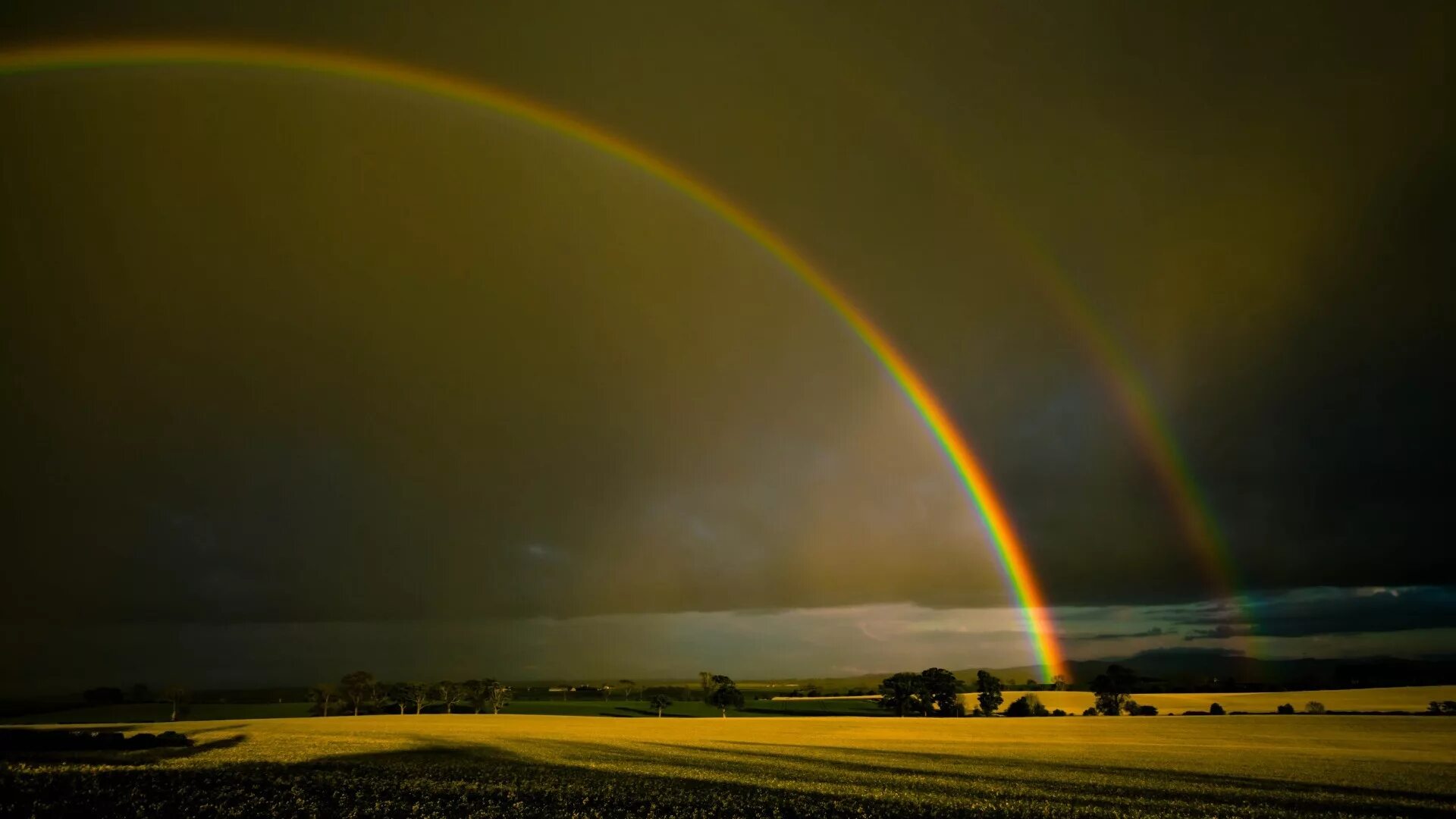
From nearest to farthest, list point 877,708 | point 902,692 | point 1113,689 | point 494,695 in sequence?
point 1113,689
point 902,692
point 877,708
point 494,695

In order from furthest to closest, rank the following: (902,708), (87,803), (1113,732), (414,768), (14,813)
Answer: (902,708), (1113,732), (414,768), (87,803), (14,813)

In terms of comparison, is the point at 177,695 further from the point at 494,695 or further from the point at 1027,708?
the point at 1027,708

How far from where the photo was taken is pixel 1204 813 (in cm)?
3472

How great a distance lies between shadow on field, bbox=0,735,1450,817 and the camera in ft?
107

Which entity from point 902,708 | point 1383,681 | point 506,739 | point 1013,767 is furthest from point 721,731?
point 1383,681

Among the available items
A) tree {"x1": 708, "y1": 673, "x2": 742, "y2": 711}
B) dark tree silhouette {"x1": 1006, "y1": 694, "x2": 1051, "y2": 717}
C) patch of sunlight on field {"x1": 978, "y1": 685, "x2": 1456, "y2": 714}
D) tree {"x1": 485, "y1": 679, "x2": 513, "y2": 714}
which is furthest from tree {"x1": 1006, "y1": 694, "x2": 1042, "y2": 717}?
tree {"x1": 485, "y1": 679, "x2": 513, "y2": 714}

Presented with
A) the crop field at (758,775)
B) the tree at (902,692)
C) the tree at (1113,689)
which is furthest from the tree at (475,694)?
the tree at (1113,689)

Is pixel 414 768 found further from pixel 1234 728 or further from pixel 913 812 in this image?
pixel 1234 728

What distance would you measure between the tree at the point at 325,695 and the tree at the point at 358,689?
2.40 m

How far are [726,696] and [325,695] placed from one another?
92.4 metres

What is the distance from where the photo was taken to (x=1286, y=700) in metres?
144

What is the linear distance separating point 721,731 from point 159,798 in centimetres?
6966

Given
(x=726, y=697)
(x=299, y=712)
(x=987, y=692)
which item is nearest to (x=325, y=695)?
(x=299, y=712)

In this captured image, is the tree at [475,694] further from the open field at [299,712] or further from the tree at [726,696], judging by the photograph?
the tree at [726,696]
